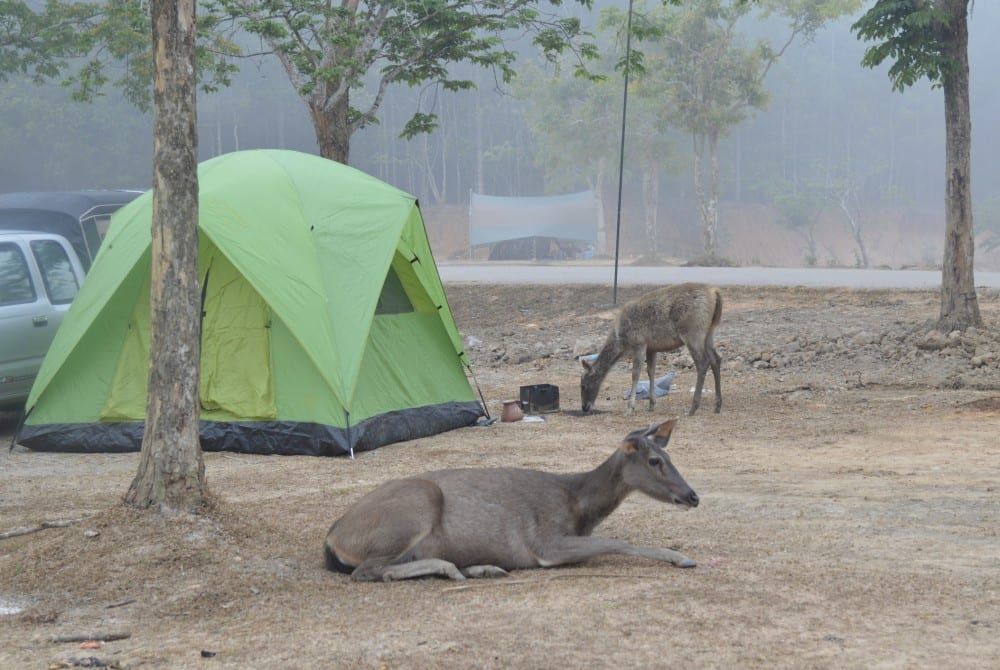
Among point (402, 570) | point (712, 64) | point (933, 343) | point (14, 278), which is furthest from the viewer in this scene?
point (712, 64)

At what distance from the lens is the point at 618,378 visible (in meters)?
16.2

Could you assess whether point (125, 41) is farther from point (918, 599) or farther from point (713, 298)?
point (918, 599)

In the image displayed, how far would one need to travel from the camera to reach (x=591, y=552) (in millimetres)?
6273

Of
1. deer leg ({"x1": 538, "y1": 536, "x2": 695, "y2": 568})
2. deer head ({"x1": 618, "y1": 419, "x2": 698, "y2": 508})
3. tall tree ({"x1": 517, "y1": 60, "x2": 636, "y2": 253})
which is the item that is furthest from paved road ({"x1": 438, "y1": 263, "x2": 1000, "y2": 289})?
tall tree ({"x1": 517, "y1": 60, "x2": 636, "y2": 253})

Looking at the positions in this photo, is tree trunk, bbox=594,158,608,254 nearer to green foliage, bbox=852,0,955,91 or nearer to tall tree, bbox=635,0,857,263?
tall tree, bbox=635,0,857,263

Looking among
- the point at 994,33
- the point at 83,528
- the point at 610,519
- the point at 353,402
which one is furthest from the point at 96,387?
the point at 994,33

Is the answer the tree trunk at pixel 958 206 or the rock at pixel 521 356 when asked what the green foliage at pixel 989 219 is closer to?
the tree trunk at pixel 958 206

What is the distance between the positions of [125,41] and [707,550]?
2213 centimetres

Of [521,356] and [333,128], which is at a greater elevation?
[333,128]

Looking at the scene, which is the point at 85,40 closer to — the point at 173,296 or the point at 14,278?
the point at 14,278

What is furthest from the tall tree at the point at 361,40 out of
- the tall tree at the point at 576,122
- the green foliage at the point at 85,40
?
the tall tree at the point at 576,122

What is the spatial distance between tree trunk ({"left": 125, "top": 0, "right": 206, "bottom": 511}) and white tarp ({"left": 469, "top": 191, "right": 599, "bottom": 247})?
47836mm

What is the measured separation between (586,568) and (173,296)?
2851mm

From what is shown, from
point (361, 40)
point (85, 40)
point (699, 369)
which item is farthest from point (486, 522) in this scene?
point (85, 40)
